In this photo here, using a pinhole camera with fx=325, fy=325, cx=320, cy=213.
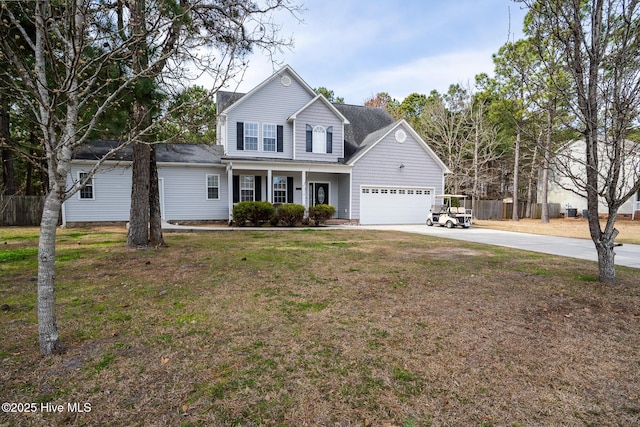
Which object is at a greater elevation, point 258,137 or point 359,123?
point 359,123

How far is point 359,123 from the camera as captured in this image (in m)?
21.0

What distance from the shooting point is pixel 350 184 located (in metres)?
17.3

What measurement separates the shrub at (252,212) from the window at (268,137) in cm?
350

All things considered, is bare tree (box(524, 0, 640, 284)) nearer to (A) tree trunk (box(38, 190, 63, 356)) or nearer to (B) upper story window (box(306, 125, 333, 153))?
(A) tree trunk (box(38, 190, 63, 356))

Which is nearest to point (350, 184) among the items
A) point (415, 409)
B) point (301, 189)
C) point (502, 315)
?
point (301, 189)

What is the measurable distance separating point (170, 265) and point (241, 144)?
10981 millimetres

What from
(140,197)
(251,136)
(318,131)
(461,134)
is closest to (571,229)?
(461,134)

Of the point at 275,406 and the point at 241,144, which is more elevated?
the point at 241,144

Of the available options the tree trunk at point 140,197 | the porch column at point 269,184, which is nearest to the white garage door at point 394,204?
the porch column at point 269,184

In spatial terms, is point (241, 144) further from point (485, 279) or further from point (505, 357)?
point (505, 357)

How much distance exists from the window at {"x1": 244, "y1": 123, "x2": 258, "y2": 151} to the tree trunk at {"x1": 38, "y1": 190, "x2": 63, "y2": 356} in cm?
1425

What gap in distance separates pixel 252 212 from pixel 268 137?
4.48m

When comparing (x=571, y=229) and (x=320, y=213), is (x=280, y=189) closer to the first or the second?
(x=320, y=213)

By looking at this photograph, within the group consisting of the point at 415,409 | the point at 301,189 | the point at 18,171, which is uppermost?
the point at 18,171
